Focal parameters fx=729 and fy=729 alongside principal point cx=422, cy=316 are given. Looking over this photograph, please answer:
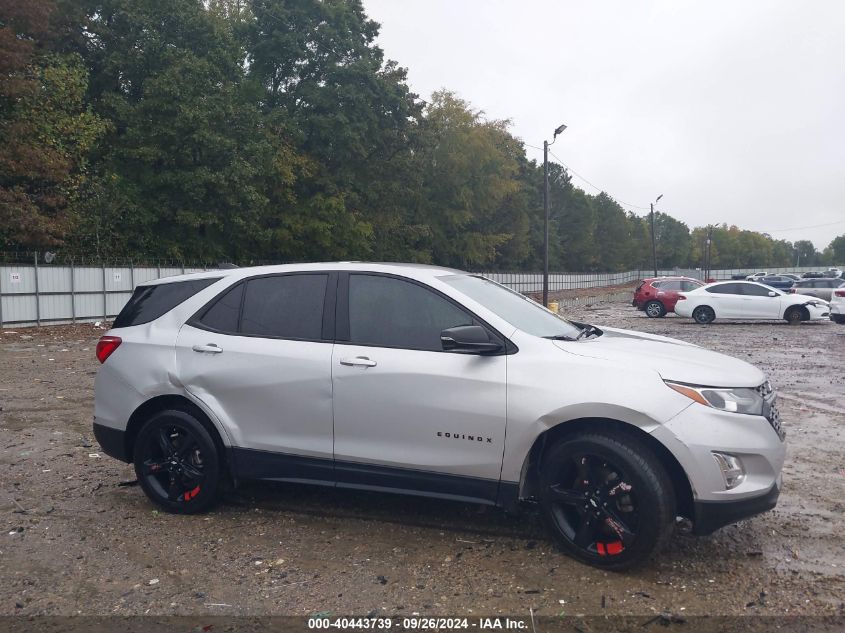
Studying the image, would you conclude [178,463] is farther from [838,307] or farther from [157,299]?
[838,307]

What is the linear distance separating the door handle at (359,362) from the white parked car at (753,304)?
2257 cm

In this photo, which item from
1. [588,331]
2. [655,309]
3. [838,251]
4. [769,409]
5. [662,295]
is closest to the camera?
[769,409]

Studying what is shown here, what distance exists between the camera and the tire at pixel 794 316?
2445 centimetres

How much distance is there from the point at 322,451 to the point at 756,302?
2303 cm

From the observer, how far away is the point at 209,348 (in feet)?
17.1

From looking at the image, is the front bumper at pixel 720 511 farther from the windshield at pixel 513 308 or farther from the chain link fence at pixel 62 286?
the chain link fence at pixel 62 286

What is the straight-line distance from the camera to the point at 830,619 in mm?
3689

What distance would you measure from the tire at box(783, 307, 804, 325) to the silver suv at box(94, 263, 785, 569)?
21736 mm

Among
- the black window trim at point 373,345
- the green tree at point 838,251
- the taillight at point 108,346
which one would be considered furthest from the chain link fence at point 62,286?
the green tree at point 838,251

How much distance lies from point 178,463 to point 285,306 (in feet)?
4.56

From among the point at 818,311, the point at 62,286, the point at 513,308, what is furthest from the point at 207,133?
the point at 513,308

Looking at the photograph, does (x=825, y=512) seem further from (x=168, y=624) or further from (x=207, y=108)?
(x=207, y=108)

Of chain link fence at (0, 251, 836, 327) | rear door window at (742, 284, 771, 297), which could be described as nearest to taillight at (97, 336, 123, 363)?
chain link fence at (0, 251, 836, 327)

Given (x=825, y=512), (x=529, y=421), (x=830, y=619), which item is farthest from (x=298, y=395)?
(x=825, y=512)
